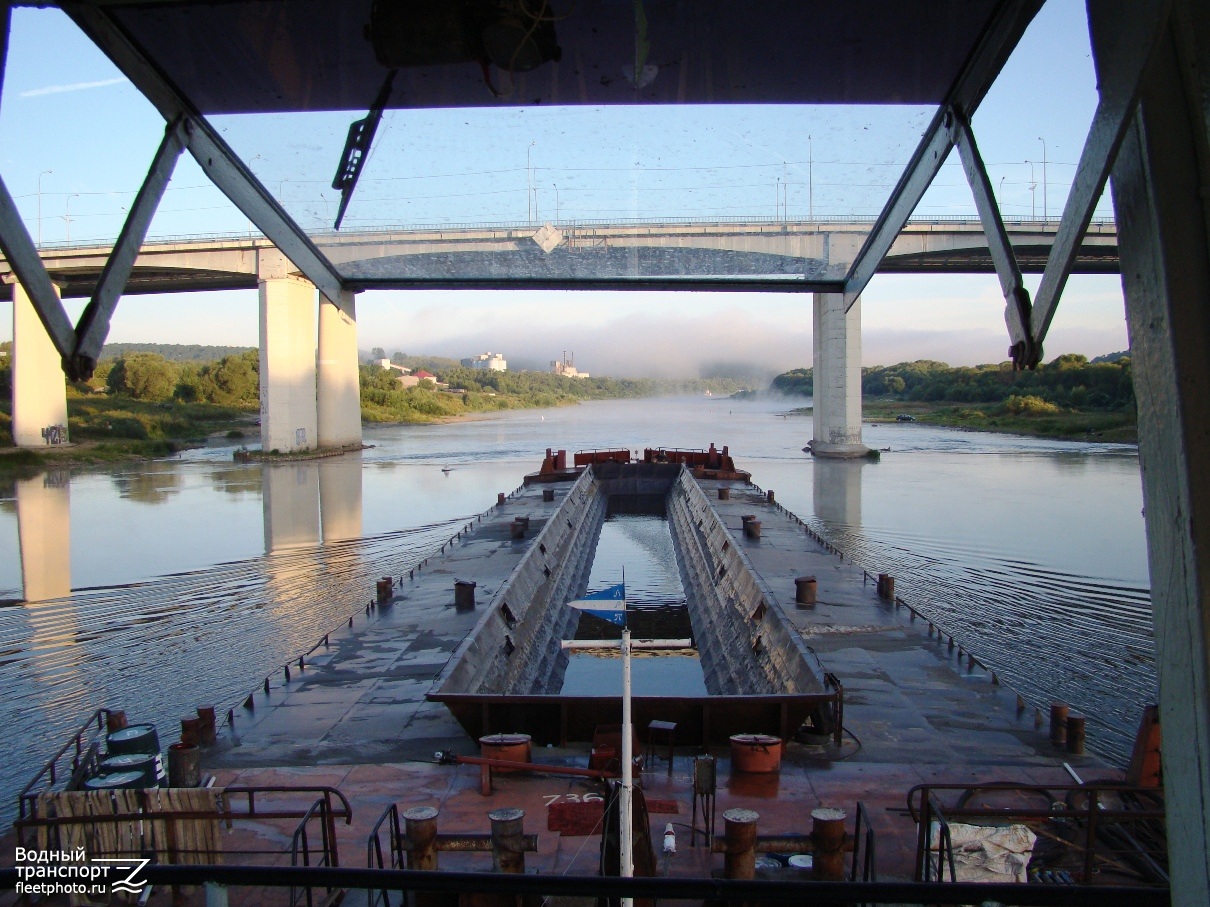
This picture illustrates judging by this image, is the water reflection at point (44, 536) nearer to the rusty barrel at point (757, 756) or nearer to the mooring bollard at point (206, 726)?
the mooring bollard at point (206, 726)

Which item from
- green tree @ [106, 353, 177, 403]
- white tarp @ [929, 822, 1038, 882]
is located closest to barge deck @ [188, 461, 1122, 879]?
white tarp @ [929, 822, 1038, 882]

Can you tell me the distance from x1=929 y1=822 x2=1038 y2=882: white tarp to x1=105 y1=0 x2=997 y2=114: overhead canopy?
4.70 meters

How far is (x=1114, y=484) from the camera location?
111 feet

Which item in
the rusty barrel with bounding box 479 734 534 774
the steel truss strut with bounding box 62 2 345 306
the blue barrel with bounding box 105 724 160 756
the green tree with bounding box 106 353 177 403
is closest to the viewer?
the steel truss strut with bounding box 62 2 345 306

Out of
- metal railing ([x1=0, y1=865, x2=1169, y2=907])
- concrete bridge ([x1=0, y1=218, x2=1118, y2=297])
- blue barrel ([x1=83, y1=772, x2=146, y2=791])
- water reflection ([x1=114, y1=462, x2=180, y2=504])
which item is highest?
concrete bridge ([x1=0, y1=218, x2=1118, y2=297])

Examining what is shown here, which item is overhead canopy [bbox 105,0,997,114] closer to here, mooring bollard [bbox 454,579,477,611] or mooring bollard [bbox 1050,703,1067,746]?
mooring bollard [bbox 1050,703,1067,746]

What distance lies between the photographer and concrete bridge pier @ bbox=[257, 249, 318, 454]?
1602 inches

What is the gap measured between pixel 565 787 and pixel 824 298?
38.2 meters

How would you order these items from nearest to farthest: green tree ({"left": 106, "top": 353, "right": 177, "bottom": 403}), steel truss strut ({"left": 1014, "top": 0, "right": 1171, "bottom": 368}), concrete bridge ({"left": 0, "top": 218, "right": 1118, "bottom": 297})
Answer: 1. steel truss strut ({"left": 1014, "top": 0, "right": 1171, "bottom": 368})
2. concrete bridge ({"left": 0, "top": 218, "right": 1118, "bottom": 297})
3. green tree ({"left": 106, "top": 353, "right": 177, "bottom": 403})

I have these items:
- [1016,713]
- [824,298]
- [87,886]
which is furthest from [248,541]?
[824,298]

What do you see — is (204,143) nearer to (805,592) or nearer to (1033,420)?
(805,592)

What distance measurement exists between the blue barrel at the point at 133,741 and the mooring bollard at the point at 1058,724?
7.90 meters

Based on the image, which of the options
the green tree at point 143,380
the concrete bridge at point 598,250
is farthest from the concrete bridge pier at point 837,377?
the green tree at point 143,380

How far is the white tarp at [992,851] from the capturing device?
525 centimetres
